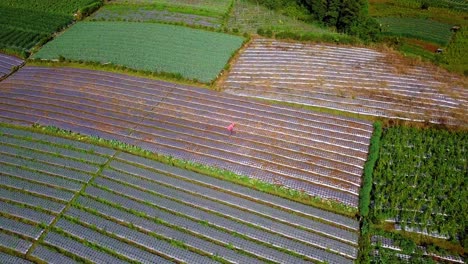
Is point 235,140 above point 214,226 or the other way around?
above

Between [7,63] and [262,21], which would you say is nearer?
[7,63]

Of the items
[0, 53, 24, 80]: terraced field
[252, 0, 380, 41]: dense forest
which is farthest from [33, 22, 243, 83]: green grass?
[252, 0, 380, 41]: dense forest

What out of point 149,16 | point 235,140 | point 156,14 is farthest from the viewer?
point 156,14

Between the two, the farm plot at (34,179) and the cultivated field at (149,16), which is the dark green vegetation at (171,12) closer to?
the cultivated field at (149,16)

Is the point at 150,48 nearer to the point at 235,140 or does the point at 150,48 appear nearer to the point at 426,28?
the point at 235,140

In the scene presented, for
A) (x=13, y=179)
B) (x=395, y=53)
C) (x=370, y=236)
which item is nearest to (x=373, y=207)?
(x=370, y=236)

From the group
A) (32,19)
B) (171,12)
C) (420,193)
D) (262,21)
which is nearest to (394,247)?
(420,193)
